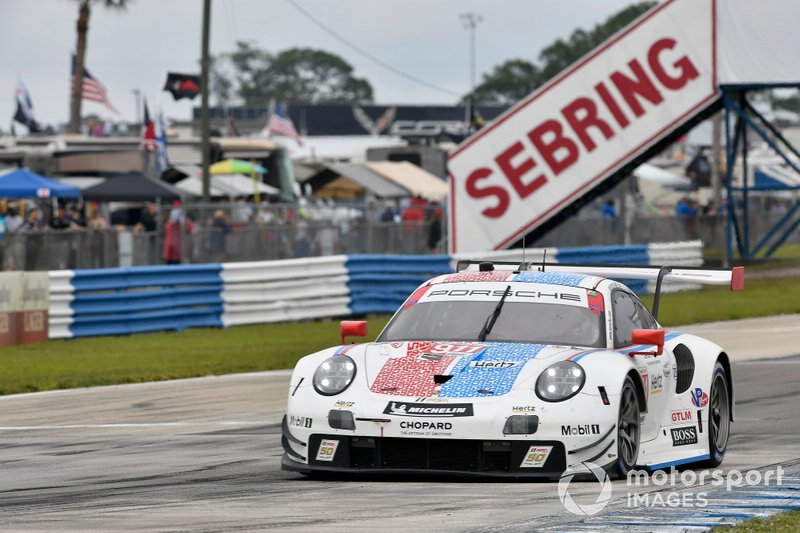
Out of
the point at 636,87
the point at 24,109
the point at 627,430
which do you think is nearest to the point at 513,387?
the point at 627,430

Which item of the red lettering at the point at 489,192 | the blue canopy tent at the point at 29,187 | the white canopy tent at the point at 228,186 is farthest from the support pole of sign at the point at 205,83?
the red lettering at the point at 489,192

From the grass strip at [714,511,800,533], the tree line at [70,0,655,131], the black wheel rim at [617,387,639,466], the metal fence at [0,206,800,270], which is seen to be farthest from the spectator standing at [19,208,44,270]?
the tree line at [70,0,655,131]

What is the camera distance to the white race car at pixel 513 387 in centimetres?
821

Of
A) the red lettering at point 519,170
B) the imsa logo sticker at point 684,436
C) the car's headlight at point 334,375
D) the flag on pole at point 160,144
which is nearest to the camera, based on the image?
the car's headlight at point 334,375

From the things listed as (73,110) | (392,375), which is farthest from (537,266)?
(73,110)

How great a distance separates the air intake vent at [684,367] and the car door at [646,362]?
113 mm

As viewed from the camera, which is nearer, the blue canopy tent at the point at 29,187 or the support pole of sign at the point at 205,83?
the blue canopy tent at the point at 29,187

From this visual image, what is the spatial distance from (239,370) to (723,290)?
16311 mm

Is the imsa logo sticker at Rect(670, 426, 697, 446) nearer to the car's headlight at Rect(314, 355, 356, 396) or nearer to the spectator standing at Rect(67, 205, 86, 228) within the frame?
the car's headlight at Rect(314, 355, 356, 396)

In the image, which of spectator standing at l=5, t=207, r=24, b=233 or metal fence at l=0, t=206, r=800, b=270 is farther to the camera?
spectator standing at l=5, t=207, r=24, b=233

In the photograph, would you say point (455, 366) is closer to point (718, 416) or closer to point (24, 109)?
point (718, 416)

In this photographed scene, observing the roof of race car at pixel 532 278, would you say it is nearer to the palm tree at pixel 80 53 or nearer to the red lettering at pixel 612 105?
the red lettering at pixel 612 105

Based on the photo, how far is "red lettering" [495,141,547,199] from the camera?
107 ft

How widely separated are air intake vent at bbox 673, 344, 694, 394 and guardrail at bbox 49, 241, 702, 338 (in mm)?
12508
